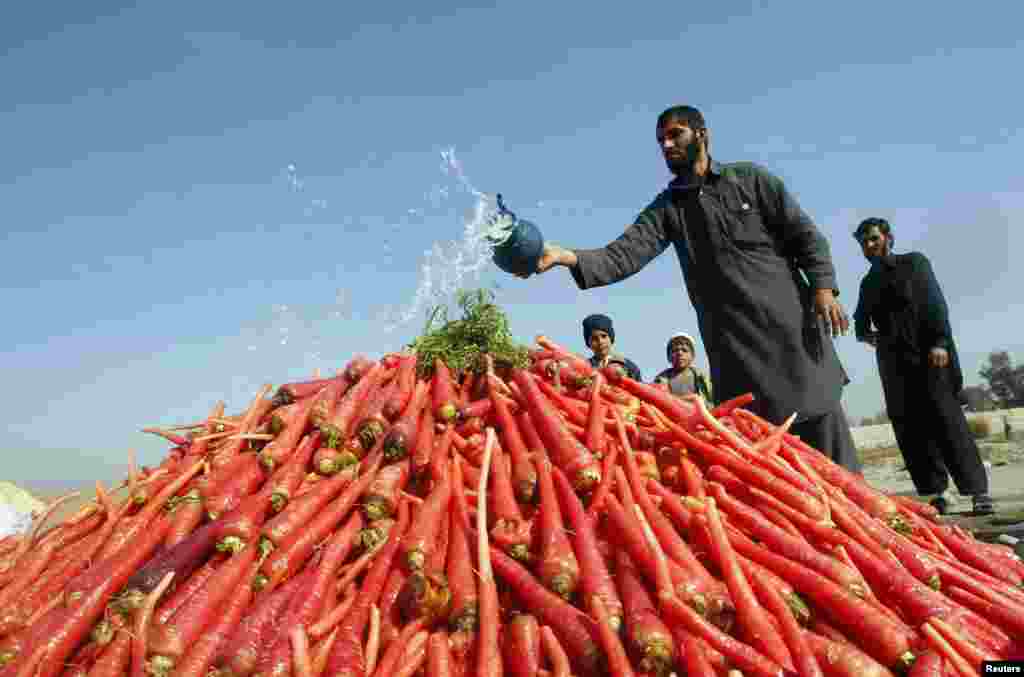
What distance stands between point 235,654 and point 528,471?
3.98 ft

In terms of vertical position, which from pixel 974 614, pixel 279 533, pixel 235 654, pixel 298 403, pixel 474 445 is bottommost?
pixel 974 614

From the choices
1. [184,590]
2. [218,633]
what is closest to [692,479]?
[218,633]

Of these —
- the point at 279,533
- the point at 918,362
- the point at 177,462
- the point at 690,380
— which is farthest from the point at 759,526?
the point at 918,362

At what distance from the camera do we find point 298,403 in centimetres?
341

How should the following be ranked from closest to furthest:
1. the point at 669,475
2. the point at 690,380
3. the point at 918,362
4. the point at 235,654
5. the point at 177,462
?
the point at 235,654 → the point at 669,475 → the point at 177,462 → the point at 918,362 → the point at 690,380

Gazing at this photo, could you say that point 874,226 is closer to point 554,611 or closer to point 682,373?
point 682,373

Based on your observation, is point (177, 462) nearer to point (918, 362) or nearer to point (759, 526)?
point (759, 526)

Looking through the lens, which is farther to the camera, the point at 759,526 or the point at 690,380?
the point at 690,380

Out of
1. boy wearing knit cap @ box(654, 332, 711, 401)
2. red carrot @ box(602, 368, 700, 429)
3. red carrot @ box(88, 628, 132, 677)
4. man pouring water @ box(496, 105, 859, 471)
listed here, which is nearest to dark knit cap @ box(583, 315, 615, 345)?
boy wearing knit cap @ box(654, 332, 711, 401)

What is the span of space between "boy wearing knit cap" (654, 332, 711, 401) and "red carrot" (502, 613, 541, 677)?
535cm

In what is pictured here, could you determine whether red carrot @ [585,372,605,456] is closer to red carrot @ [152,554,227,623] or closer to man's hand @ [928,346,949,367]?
red carrot @ [152,554,227,623]

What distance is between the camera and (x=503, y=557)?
240 cm

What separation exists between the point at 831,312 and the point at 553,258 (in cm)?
177

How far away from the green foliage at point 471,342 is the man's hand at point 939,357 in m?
4.96
